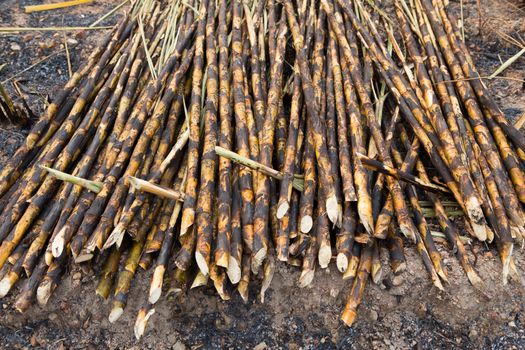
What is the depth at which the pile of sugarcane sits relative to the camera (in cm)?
199

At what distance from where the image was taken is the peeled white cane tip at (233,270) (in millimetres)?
1885

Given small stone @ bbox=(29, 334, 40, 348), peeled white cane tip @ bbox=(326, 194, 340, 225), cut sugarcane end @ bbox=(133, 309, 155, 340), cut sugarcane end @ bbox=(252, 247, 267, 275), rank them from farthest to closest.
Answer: small stone @ bbox=(29, 334, 40, 348)
peeled white cane tip @ bbox=(326, 194, 340, 225)
cut sugarcane end @ bbox=(252, 247, 267, 275)
cut sugarcane end @ bbox=(133, 309, 155, 340)

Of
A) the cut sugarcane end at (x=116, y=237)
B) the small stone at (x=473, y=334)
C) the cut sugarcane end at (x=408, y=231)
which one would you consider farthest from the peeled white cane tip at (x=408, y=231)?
the cut sugarcane end at (x=116, y=237)

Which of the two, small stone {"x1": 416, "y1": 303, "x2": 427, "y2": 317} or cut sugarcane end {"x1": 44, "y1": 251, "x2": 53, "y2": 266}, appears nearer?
cut sugarcane end {"x1": 44, "y1": 251, "x2": 53, "y2": 266}

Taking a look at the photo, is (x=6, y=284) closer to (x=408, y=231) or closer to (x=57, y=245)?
(x=57, y=245)

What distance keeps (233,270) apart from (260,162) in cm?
54

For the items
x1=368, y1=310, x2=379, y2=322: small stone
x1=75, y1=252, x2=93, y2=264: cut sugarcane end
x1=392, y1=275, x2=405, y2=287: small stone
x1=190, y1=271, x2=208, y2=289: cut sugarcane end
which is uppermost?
x1=75, y1=252, x2=93, y2=264: cut sugarcane end

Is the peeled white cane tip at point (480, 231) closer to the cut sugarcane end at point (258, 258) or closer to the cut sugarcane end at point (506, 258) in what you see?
the cut sugarcane end at point (506, 258)

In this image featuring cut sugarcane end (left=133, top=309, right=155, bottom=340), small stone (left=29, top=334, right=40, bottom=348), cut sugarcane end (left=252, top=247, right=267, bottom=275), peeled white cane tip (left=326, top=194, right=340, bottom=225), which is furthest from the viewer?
small stone (left=29, top=334, right=40, bottom=348)

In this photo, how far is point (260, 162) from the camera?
7.18ft

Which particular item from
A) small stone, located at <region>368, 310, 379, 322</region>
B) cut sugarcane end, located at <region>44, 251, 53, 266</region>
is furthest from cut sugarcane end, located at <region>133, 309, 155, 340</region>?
small stone, located at <region>368, 310, 379, 322</region>

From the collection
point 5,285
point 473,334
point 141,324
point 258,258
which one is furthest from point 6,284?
point 473,334

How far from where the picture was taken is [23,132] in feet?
9.33

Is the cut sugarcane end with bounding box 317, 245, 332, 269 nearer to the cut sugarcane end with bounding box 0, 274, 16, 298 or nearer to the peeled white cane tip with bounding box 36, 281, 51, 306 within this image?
the peeled white cane tip with bounding box 36, 281, 51, 306
